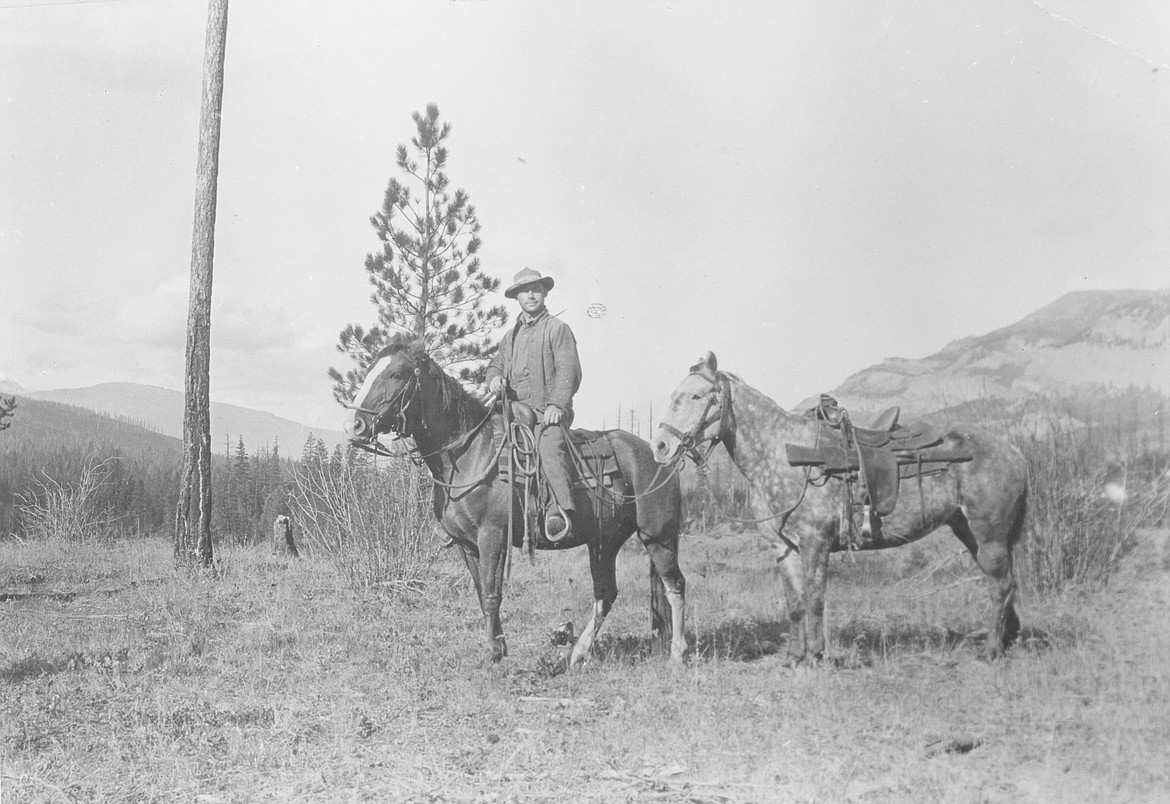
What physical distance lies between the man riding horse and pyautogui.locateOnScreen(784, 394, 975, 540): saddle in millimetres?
1742

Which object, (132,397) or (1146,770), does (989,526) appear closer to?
(1146,770)

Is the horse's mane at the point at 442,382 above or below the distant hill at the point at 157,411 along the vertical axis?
below

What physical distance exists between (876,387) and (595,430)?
6226 mm

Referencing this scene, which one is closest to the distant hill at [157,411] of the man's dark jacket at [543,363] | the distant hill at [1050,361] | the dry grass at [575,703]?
the distant hill at [1050,361]

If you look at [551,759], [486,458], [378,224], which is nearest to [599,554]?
[486,458]

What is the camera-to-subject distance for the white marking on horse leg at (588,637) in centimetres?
663

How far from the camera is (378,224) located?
13117 mm

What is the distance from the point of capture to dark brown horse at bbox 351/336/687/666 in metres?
6.35

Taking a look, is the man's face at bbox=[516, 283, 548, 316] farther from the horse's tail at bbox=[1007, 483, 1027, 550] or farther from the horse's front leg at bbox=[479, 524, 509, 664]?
the horse's tail at bbox=[1007, 483, 1027, 550]

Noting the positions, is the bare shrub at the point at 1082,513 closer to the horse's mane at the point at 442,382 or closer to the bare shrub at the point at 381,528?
the horse's mane at the point at 442,382

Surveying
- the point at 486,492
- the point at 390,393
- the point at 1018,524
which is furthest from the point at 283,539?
the point at 1018,524

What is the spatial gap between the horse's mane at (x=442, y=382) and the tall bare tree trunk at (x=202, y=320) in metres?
5.67

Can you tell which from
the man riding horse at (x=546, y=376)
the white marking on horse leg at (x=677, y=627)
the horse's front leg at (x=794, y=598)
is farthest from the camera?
the white marking on horse leg at (x=677, y=627)

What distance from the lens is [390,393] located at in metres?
6.28
